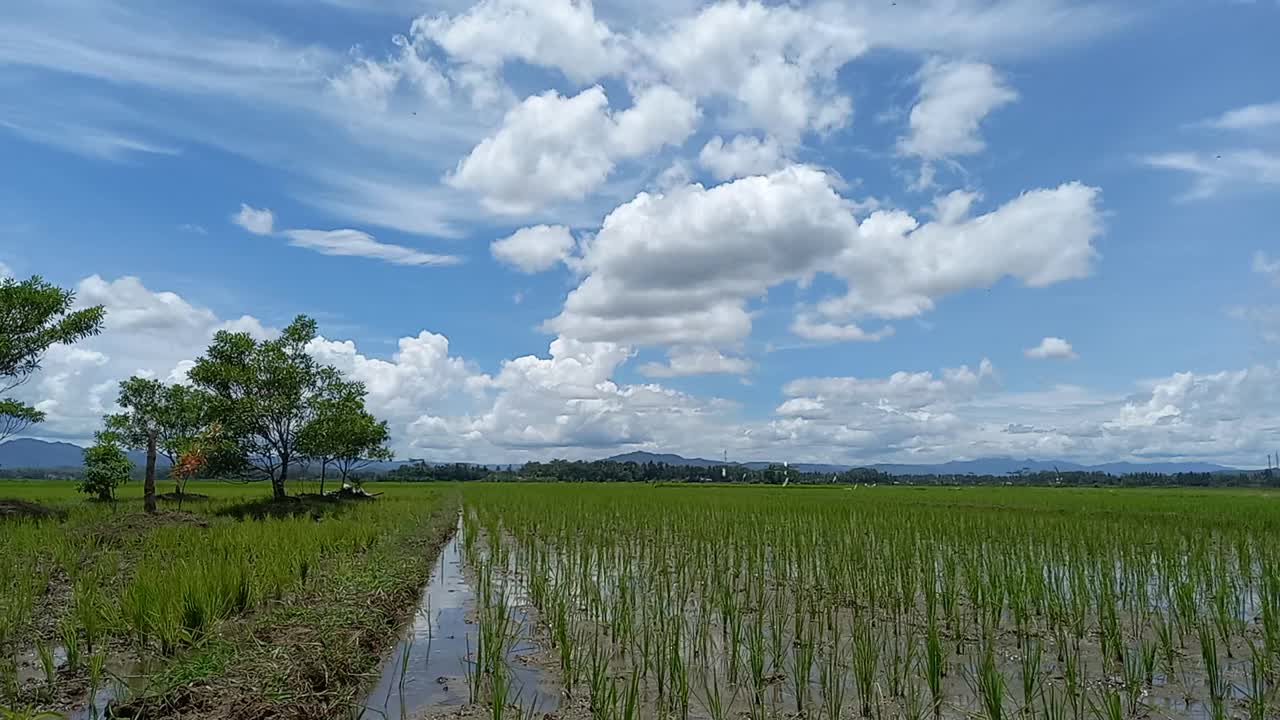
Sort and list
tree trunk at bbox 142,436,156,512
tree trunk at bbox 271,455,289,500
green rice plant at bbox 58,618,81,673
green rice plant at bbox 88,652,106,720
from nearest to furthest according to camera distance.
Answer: green rice plant at bbox 88,652,106,720 < green rice plant at bbox 58,618,81,673 < tree trunk at bbox 142,436,156,512 < tree trunk at bbox 271,455,289,500

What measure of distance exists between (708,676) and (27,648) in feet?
15.9

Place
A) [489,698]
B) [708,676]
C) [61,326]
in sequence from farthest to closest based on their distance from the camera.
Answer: [61,326]
[708,676]
[489,698]

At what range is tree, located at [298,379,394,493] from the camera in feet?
68.4

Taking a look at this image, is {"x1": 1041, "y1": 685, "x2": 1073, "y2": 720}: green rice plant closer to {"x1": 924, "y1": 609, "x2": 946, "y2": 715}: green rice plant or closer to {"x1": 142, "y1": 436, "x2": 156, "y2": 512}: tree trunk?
{"x1": 924, "y1": 609, "x2": 946, "y2": 715}: green rice plant

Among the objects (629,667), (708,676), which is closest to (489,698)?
(629,667)

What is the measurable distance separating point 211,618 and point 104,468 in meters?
20.2

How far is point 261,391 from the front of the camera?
20.8 metres

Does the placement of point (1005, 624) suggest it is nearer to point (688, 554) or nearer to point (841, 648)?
point (841, 648)

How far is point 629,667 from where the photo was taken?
5.36 metres

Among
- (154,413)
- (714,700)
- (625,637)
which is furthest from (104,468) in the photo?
(714,700)

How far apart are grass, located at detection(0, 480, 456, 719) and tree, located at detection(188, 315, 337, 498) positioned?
9.64m

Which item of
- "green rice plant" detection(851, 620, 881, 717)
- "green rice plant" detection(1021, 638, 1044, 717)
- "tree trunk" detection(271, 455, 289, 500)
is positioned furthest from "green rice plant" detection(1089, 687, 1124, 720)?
"tree trunk" detection(271, 455, 289, 500)

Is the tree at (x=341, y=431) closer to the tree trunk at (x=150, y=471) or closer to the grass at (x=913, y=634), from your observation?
the tree trunk at (x=150, y=471)

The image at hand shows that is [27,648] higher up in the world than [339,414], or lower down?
lower down
